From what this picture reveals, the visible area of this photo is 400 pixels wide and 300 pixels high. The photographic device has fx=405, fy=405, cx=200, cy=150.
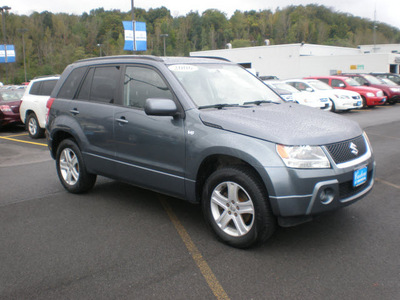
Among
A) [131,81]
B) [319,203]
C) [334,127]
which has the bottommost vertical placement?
[319,203]

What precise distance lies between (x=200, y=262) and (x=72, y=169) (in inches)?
113

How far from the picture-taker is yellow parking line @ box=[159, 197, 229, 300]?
309 centimetres

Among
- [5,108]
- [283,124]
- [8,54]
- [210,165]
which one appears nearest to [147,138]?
[210,165]

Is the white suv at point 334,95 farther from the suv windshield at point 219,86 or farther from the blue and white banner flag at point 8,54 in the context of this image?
the blue and white banner flag at point 8,54

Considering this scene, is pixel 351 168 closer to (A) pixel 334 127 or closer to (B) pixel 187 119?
(A) pixel 334 127

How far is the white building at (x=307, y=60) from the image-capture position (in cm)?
3897

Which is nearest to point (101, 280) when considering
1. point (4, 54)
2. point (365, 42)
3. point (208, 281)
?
point (208, 281)

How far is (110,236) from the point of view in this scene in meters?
4.19

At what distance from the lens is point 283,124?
3.79m

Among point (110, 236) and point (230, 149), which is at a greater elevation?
point (230, 149)

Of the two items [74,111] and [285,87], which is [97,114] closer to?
[74,111]

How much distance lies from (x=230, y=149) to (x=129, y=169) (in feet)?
4.97

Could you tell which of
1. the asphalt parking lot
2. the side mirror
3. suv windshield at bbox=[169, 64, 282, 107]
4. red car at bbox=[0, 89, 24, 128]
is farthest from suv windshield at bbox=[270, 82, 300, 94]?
the side mirror

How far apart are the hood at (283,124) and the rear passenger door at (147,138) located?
480 mm
